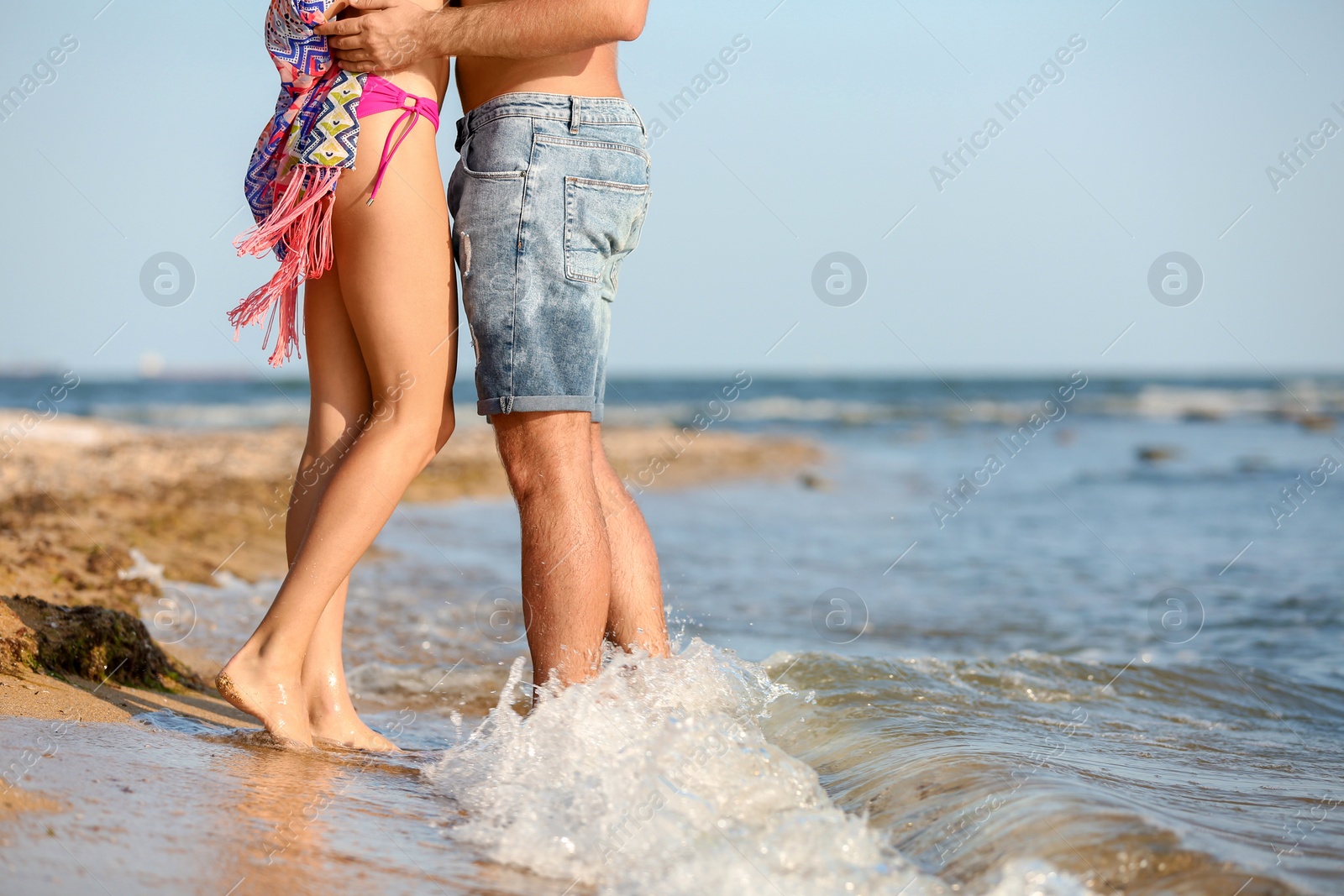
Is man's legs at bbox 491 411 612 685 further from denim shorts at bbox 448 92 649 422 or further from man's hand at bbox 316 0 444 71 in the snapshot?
Answer: man's hand at bbox 316 0 444 71

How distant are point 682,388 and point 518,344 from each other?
43684mm

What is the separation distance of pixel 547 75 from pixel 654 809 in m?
1.39

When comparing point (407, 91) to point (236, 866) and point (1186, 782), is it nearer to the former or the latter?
point (236, 866)

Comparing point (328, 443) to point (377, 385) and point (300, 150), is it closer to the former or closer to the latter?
point (377, 385)

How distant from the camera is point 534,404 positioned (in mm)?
2021

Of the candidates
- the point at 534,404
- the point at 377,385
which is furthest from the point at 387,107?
the point at 534,404

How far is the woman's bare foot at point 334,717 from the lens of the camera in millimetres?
2164

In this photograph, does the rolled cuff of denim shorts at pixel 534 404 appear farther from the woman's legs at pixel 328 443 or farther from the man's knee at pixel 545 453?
the woman's legs at pixel 328 443

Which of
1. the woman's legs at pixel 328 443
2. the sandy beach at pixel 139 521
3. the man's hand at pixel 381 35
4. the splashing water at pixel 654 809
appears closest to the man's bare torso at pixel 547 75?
the man's hand at pixel 381 35

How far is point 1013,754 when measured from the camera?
2.14 meters

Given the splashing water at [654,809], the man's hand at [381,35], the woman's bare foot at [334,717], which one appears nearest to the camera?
the splashing water at [654,809]

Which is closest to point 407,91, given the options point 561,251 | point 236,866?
point 561,251

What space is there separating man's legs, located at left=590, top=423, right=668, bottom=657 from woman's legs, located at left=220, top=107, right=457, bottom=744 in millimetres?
410

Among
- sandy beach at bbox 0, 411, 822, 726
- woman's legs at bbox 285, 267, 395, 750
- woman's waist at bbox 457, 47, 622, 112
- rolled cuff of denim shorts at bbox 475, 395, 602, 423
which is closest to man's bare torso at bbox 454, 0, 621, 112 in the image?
woman's waist at bbox 457, 47, 622, 112
